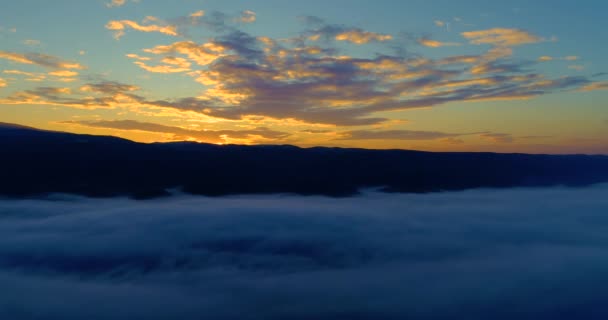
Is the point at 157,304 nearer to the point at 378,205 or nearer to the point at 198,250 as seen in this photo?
the point at 198,250

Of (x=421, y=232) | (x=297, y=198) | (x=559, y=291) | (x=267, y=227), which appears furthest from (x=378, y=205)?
(x=559, y=291)

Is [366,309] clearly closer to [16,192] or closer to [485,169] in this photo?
[16,192]

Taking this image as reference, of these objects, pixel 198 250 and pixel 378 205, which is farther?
pixel 378 205

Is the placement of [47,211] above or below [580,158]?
below

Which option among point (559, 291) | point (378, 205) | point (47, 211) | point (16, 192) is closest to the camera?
point (559, 291)

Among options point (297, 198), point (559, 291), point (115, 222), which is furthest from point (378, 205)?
point (559, 291)

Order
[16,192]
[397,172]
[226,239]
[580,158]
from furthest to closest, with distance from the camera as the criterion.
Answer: [580,158], [397,172], [16,192], [226,239]
